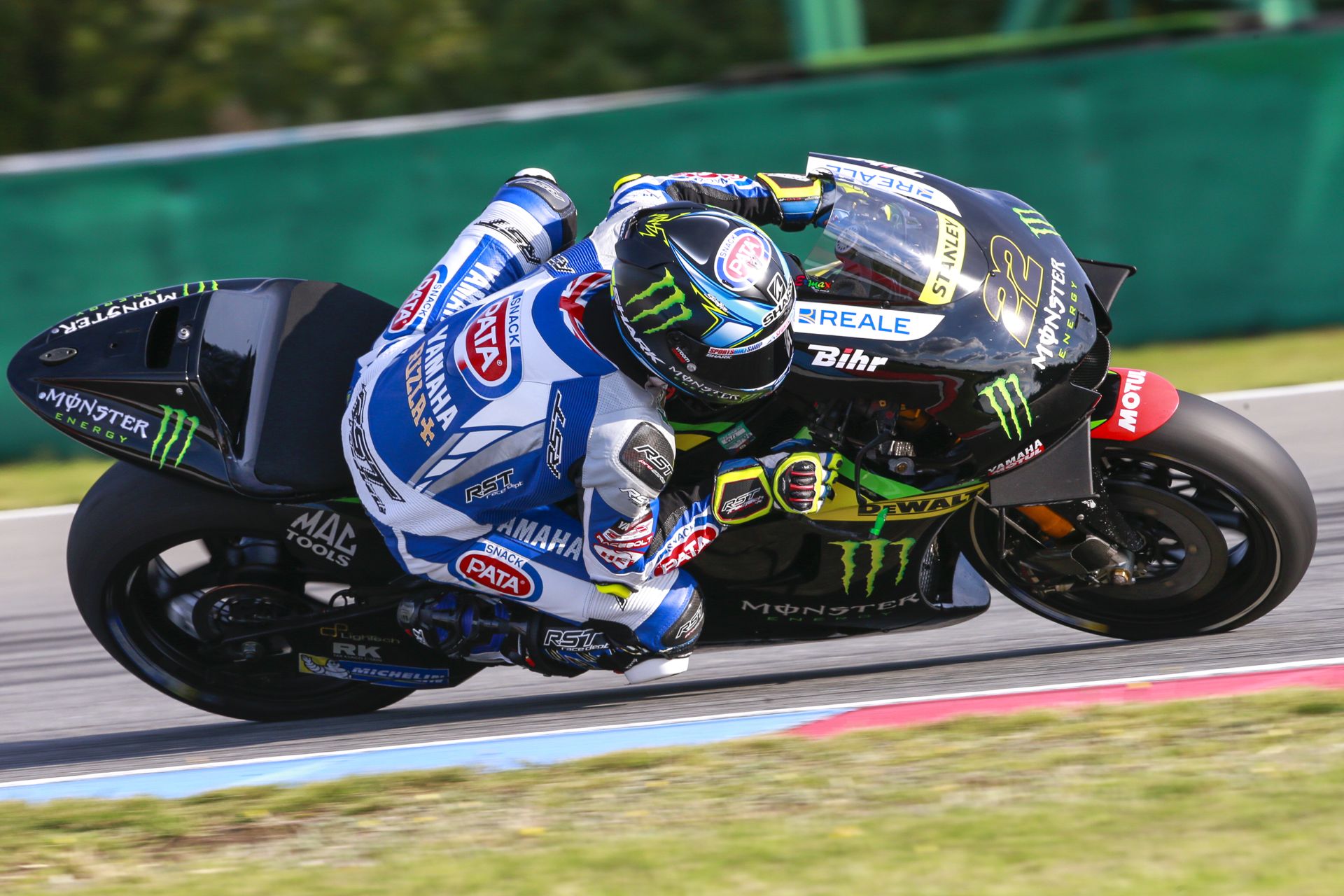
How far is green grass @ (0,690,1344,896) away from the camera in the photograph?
3.30m

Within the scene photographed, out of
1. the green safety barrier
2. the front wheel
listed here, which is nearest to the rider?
the front wheel

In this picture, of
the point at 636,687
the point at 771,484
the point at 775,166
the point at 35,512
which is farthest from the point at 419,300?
Answer: the point at 775,166

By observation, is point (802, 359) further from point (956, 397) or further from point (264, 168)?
point (264, 168)

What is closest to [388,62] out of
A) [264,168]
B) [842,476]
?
[264,168]

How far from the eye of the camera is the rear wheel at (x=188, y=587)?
4.32m

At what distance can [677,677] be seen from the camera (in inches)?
199

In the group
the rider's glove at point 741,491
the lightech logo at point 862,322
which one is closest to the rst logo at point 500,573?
the rider's glove at point 741,491

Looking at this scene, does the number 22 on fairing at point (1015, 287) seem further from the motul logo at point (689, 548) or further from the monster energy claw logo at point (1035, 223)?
the motul logo at point (689, 548)

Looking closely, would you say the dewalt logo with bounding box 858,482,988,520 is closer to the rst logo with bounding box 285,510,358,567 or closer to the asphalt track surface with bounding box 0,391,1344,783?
the asphalt track surface with bounding box 0,391,1344,783

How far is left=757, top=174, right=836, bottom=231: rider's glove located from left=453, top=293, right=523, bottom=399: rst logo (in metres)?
0.79

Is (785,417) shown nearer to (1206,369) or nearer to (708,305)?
(708,305)

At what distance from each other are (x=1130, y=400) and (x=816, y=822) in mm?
1461

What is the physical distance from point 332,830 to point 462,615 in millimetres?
763

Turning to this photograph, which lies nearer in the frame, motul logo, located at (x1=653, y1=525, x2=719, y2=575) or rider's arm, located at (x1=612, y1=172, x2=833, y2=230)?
motul logo, located at (x1=653, y1=525, x2=719, y2=575)
